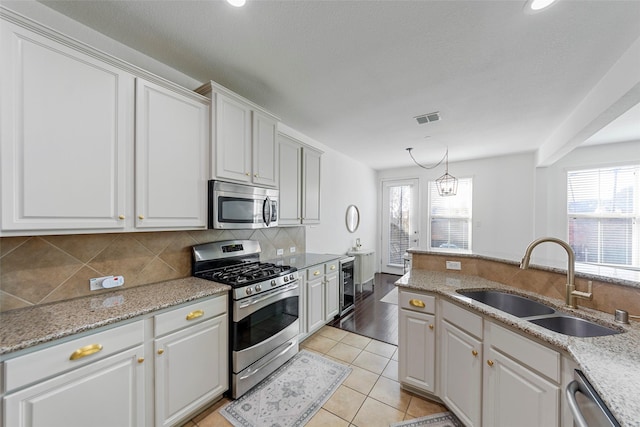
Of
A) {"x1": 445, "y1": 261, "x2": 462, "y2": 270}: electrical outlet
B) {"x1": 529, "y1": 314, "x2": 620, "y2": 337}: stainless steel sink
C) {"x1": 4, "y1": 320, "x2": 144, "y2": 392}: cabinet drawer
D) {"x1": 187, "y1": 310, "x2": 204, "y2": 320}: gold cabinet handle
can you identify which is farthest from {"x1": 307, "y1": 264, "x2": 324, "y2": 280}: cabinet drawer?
{"x1": 529, "y1": 314, "x2": 620, "y2": 337}: stainless steel sink

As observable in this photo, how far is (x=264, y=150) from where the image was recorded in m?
2.49

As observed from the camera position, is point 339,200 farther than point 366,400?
Yes

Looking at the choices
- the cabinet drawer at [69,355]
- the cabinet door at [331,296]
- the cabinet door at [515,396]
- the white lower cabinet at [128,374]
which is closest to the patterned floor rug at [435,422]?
the cabinet door at [515,396]

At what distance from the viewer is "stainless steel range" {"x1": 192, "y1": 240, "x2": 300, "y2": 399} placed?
1899mm

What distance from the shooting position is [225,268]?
2.35m

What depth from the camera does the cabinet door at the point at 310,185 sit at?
3.24 m

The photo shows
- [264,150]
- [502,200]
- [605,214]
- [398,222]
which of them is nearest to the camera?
[264,150]

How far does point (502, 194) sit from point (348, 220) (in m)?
3.17

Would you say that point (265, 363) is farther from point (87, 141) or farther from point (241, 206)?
point (87, 141)

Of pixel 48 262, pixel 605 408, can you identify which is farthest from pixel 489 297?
pixel 48 262

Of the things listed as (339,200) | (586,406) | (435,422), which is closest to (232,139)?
(586,406)

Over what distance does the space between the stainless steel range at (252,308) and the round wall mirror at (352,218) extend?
8.97 feet

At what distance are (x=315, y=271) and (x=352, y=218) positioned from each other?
97.9 inches

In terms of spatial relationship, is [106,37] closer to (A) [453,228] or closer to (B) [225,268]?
(B) [225,268]
